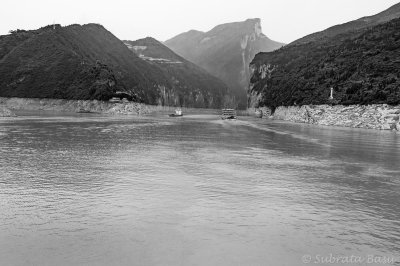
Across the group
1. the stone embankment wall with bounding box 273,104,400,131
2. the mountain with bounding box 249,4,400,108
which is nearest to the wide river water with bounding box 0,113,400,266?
the stone embankment wall with bounding box 273,104,400,131

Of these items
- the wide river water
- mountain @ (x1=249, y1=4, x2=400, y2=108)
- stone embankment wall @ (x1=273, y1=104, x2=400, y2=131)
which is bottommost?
the wide river water

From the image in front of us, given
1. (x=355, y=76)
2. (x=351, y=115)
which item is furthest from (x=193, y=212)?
(x=355, y=76)

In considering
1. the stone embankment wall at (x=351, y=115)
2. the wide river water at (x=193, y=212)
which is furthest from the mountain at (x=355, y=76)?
the wide river water at (x=193, y=212)

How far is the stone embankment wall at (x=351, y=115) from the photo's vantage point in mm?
79312

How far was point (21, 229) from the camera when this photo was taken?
42.3 ft

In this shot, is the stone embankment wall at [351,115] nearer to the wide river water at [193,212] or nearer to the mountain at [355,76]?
the mountain at [355,76]

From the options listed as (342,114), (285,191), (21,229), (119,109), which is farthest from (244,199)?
(119,109)

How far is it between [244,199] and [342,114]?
86.7 meters

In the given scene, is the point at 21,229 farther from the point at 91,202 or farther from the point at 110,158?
the point at 110,158

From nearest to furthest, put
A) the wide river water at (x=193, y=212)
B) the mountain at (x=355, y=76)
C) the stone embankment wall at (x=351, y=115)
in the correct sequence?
the wide river water at (x=193, y=212) < the stone embankment wall at (x=351, y=115) < the mountain at (x=355, y=76)

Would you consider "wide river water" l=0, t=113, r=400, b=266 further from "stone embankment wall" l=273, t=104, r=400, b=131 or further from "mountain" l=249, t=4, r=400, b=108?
"mountain" l=249, t=4, r=400, b=108

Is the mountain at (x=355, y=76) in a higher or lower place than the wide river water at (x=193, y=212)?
higher

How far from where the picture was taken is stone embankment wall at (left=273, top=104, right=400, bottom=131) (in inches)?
3123

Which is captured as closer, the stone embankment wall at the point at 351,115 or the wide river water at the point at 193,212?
the wide river water at the point at 193,212
